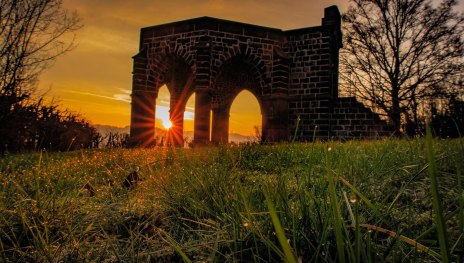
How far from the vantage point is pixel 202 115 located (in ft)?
52.9

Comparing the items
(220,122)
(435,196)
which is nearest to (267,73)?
(220,122)

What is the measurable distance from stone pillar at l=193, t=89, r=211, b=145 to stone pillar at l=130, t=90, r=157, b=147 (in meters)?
2.68

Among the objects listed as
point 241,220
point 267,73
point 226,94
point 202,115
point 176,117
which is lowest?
point 241,220

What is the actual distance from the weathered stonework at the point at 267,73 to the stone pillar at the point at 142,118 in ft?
0.15

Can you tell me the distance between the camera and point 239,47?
16781 mm

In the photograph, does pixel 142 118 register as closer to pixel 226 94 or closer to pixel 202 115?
pixel 202 115

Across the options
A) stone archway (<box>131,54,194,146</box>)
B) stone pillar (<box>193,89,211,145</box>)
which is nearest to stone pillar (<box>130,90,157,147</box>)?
stone archway (<box>131,54,194,146</box>)

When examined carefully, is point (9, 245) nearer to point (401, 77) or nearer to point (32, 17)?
point (32, 17)

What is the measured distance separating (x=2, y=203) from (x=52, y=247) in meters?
0.75

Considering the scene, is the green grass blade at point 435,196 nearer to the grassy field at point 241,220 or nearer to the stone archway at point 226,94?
the grassy field at point 241,220

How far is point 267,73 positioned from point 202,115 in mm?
3695

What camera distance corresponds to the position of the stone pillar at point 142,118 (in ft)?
57.1

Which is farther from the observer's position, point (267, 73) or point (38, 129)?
point (267, 73)

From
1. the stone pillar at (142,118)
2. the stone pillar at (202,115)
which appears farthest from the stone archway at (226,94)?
the stone pillar at (202,115)
